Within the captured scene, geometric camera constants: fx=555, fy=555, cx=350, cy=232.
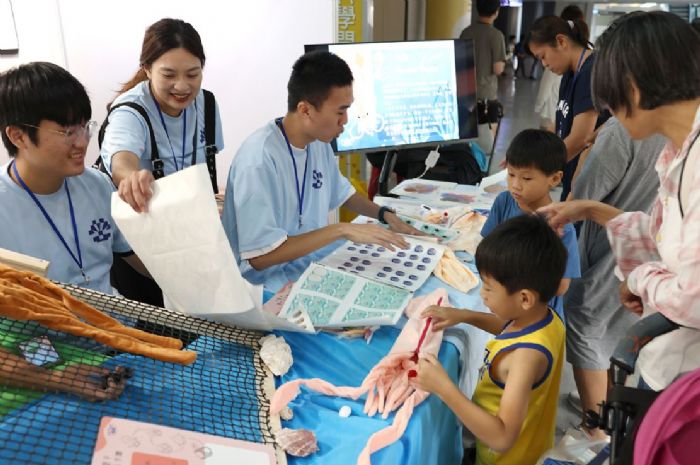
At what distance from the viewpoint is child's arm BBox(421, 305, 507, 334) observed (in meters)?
1.36

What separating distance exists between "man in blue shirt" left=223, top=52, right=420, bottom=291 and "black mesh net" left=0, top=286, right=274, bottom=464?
1.66ft

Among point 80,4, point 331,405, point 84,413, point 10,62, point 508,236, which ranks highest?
point 80,4

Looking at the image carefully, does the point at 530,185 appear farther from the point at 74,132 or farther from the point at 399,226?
the point at 74,132

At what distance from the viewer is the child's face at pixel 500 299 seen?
1.21 m

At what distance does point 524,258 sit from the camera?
1.17 metres

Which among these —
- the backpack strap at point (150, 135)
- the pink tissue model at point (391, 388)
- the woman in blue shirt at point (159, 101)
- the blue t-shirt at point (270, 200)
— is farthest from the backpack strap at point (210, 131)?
the pink tissue model at point (391, 388)

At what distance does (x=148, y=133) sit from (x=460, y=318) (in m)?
1.26

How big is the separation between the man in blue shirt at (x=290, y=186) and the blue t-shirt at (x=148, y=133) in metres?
0.39

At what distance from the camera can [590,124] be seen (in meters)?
2.46

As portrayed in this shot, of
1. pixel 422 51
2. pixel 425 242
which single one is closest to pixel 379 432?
pixel 425 242

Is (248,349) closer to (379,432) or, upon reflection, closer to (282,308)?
A: (282,308)

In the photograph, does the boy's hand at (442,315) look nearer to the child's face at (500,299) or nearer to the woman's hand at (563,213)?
the child's face at (500,299)

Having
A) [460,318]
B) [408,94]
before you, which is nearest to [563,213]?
[460,318]

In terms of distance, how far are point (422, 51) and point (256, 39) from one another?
3.81 ft
